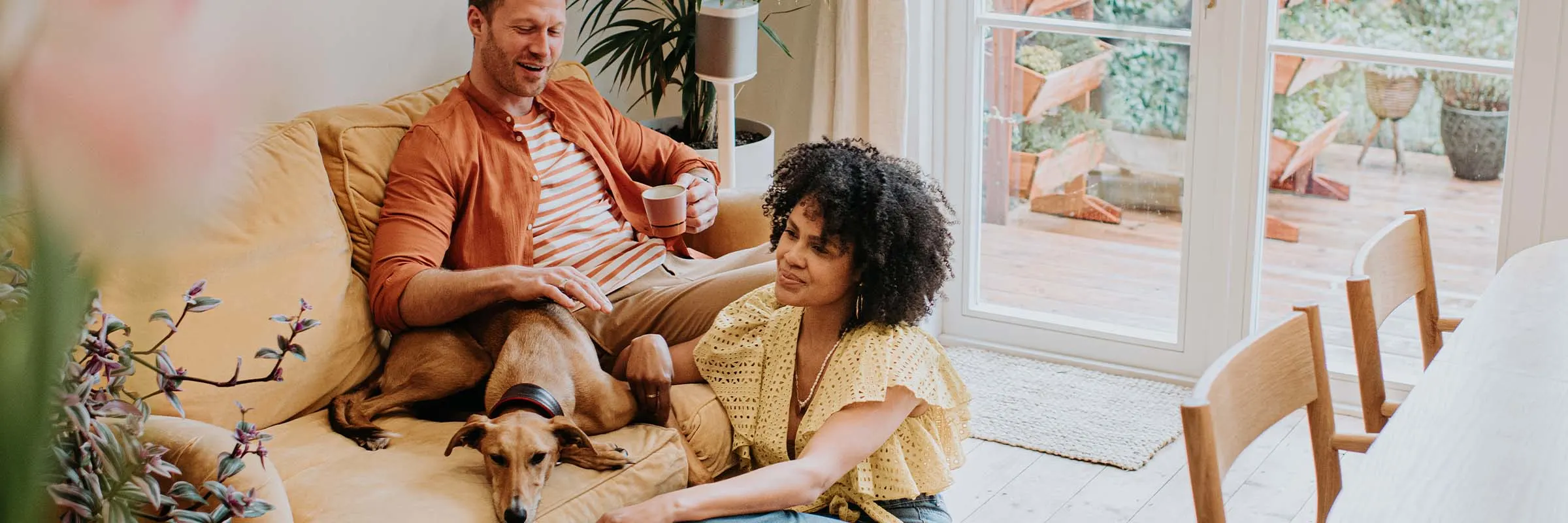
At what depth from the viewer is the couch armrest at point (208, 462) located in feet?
4.99

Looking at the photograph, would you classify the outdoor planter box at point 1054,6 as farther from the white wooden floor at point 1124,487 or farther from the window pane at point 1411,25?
the white wooden floor at point 1124,487

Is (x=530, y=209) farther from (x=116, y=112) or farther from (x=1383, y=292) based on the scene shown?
(x=116, y=112)

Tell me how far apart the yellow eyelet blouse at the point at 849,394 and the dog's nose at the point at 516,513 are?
378mm

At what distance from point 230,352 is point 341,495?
31 cm

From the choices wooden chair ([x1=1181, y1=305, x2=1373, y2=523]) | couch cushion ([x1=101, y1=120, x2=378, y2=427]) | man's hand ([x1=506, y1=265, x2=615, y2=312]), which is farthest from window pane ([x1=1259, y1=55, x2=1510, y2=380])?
couch cushion ([x1=101, y1=120, x2=378, y2=427])

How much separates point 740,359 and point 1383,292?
0.93m

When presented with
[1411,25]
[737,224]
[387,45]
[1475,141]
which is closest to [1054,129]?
[1411,25]

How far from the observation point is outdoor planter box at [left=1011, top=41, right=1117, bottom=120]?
3320mm

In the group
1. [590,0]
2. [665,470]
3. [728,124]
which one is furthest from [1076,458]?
[590,0]

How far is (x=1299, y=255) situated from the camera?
3.25 metres

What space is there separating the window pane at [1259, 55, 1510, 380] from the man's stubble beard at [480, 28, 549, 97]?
177 centimetres

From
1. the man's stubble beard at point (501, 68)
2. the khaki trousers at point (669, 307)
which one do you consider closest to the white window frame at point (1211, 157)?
the khaki trousers at point (669, 307)

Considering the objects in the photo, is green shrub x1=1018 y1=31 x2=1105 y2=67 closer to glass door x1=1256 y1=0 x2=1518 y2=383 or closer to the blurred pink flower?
glass door x1=1256 y1=0 x2=1518 y2=383

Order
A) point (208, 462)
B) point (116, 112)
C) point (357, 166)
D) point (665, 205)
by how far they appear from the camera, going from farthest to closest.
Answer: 1. point (357, 166)
2. point (665, 205)
3. point (208, 462)
4. point (116, 112)
